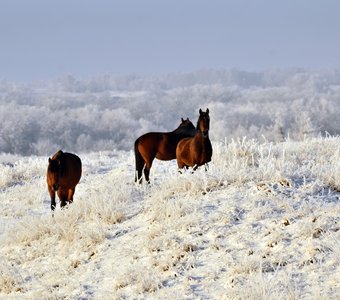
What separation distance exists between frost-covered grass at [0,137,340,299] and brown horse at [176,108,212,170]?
1.61m

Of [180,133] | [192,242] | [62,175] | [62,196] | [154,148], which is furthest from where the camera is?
[180,133]

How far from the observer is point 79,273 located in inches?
275

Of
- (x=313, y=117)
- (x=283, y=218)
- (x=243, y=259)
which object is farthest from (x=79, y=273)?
(x=313, y=117)

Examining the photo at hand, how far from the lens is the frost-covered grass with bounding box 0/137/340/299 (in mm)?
6020

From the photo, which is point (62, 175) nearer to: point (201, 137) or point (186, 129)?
point (201, 137)

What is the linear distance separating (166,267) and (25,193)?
326 inches

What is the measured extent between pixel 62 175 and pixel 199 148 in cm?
266

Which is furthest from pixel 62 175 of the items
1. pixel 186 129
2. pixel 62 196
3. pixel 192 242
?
pixel 192 242

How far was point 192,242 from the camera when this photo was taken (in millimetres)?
7031

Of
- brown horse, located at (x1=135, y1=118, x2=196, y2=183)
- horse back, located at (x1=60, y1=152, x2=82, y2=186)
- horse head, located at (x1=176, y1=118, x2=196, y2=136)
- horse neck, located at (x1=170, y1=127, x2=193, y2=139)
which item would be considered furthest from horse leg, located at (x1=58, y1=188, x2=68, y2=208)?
horse head, located at (x1=176, y1=118, x2=196, y2=136)

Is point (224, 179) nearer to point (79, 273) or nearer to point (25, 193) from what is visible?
point (79, 273)

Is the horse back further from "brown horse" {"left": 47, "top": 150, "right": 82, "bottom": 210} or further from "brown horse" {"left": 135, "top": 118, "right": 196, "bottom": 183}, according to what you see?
"brown horse" {"left": 135, "top": 118, "right": 196, "bottom": 183}

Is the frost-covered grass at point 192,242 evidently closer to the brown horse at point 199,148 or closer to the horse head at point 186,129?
the brown horse at point 199,148

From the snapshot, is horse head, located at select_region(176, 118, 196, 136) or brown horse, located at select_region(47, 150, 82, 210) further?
horse head, located at select_region(176, 118, 196, 136)
